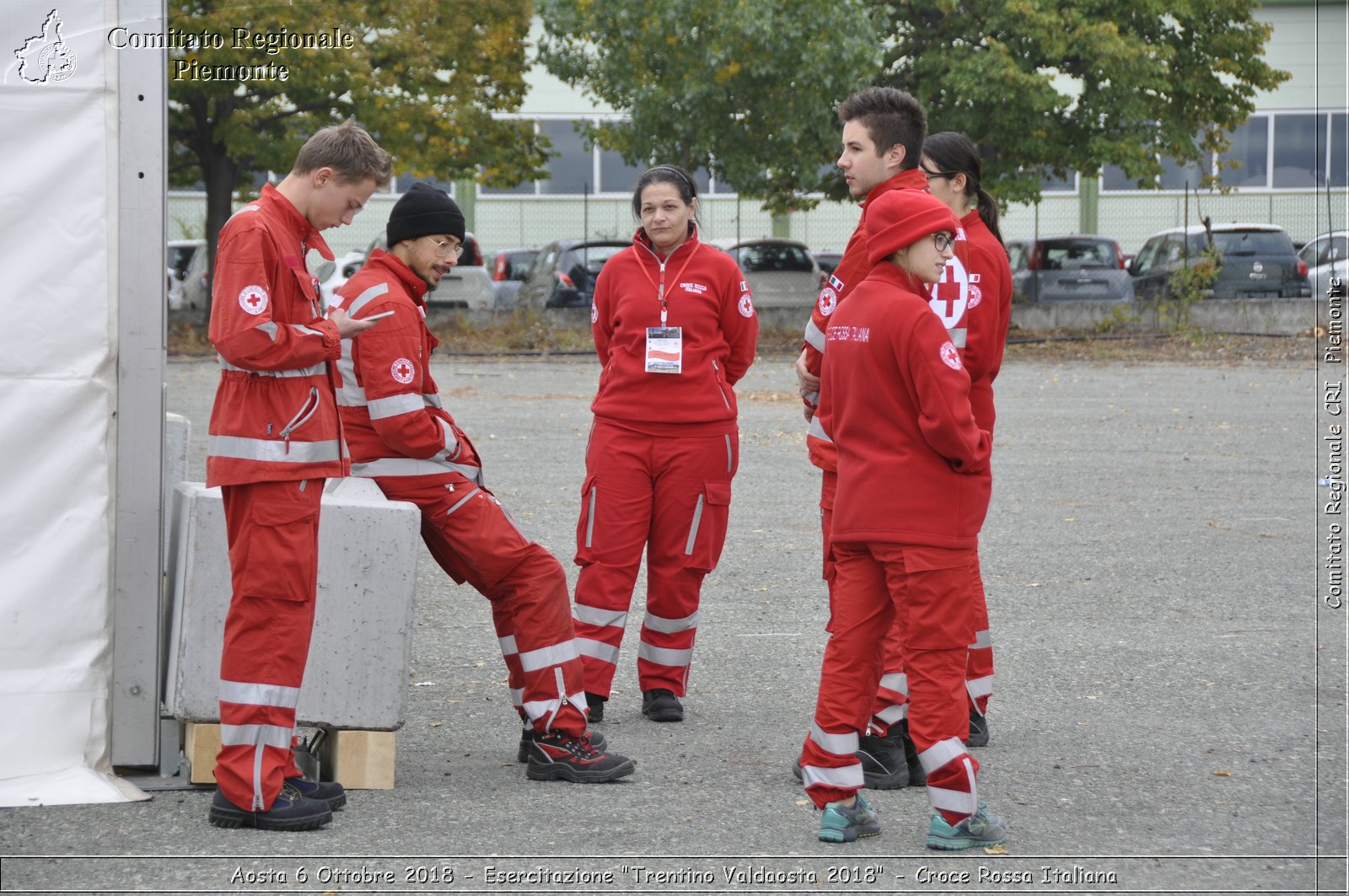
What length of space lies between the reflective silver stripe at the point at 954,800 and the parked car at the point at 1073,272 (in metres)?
22.3

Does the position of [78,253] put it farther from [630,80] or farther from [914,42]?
[914,42]

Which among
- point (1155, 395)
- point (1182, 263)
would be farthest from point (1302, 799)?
point (1182, 263)

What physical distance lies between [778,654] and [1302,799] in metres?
2.38

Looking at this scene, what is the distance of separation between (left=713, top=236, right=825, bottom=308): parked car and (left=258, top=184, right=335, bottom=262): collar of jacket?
2107cm

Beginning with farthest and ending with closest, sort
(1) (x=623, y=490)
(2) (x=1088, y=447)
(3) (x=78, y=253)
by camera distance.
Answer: (2) (x=1088, y=447), (1) (x=623, y=490), (3) (x=78, y=253)

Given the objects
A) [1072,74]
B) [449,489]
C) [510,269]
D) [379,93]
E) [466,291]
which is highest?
[1072,74]

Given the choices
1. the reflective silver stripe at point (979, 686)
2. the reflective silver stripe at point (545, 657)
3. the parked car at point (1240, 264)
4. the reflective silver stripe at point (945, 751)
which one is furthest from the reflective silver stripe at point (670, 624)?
the parked car at point (1240, 264)

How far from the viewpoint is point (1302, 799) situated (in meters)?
4.77

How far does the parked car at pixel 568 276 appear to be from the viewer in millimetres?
24781

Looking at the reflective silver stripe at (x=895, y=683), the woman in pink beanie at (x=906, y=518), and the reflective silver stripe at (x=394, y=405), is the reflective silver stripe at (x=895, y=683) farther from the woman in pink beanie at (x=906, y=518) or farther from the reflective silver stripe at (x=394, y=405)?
the reflective silver stripe at (x=394, y=405)

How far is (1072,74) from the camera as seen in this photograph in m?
24.9

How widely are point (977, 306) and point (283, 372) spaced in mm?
2176

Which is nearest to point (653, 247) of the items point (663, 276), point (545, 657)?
point (663, 276)

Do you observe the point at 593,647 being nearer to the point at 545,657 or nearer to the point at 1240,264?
the point at 545,657
